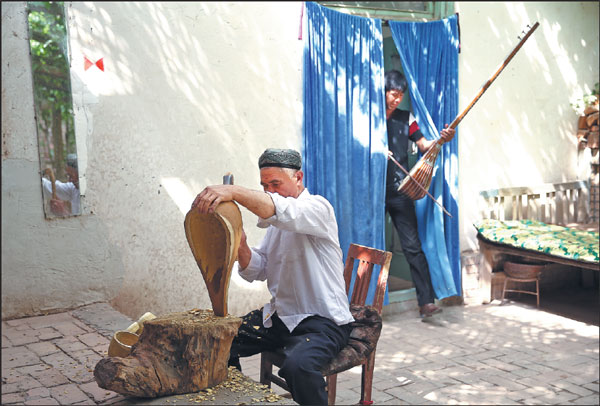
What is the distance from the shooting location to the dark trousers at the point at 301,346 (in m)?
2.34

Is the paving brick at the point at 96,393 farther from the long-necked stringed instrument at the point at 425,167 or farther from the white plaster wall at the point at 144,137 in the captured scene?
the long-necked stringed instrument at the point at 425,167

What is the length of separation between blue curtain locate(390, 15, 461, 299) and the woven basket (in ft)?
2.26

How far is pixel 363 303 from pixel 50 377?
1.58 meters

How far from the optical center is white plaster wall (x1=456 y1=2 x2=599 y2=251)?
19.0 ft

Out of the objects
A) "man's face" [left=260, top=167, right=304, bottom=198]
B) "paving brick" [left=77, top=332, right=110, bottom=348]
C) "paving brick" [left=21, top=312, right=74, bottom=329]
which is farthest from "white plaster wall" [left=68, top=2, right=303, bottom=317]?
"man's face" [left=260, top=167, right=304, bottom=198]

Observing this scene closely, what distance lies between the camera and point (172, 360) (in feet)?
7.03

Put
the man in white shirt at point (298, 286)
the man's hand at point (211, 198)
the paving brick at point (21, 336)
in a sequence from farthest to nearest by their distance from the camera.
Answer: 1. the paving brick at point (21, 336)
2. the man in white shirt at point (298, 286)
3. the man's hand at point (211, 198)

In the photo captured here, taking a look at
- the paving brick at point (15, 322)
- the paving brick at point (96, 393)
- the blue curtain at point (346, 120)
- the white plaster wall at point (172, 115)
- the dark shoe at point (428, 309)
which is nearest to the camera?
the paving brick at point (96, 393)

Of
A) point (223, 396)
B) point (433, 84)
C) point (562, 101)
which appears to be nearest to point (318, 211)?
point (223, 396)

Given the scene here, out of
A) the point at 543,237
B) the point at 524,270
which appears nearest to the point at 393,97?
the point at 543,237

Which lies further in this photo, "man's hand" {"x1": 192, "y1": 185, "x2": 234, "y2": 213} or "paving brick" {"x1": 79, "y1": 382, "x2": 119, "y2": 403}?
"paving brick" {"x1": 79, "y1": 382, "x2": 119, "y2": 403}

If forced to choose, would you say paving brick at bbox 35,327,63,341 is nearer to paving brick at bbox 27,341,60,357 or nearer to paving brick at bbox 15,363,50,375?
paving brick at bbox 27,341,60,357

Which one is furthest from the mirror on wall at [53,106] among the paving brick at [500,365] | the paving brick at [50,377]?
the paving brick at [500,365]

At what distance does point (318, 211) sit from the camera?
249 cm
